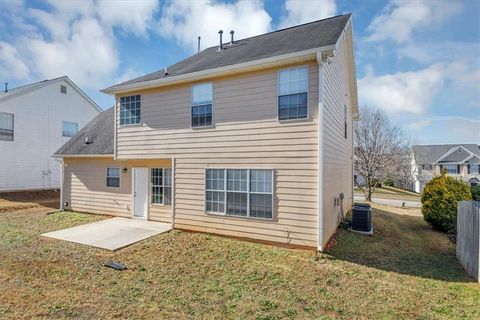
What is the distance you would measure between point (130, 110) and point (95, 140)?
380 centimetres

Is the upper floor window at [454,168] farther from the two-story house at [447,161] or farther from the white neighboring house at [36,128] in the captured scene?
the white neighboring house at [36,128]

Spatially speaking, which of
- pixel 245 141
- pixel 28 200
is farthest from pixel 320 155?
pixel 28 200

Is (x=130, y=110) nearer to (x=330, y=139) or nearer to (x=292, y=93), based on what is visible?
(x=292, y=93)

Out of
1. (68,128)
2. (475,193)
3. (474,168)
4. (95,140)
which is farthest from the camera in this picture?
(474,168)

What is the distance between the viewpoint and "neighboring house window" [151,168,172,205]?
31.7 ft

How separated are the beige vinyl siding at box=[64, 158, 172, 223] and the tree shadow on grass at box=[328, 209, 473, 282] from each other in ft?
21.0

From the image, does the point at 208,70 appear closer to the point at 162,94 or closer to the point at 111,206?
the point at 162,94

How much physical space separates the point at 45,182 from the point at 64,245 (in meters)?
16.5

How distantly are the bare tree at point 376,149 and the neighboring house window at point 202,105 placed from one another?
1656cm

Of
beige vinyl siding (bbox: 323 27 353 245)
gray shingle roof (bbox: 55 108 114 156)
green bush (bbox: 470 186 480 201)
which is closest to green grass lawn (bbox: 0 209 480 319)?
beige vinyl siding (bbox: 323 27 353 245)

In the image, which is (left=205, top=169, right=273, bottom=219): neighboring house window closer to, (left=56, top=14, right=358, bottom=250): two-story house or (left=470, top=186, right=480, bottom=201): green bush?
(left=56, top=14, right=358, bottom=250): two-story house

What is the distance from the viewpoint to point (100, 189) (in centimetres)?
1153

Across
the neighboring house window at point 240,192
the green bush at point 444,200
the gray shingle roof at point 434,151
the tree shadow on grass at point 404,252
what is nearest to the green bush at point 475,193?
the green bush at point 444,200

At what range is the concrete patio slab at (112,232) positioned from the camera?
752cm
